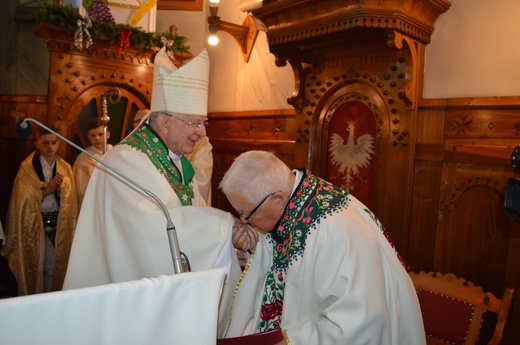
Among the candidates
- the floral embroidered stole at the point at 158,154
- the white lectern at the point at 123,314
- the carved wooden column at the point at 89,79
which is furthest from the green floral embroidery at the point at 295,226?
the carved wooden column at the point at 89,79

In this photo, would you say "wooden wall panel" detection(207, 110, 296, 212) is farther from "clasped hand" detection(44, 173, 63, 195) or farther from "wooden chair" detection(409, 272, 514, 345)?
"wooden chair" detection(409, 272, 514, 345)

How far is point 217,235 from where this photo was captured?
2.17 m

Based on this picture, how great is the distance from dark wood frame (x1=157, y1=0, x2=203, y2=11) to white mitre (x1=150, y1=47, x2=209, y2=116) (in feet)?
14.2

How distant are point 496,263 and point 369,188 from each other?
118 centimetres

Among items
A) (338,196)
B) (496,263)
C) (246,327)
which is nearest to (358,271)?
(338,196)

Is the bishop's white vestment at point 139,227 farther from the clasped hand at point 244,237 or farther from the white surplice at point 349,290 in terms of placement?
the white surplice at point 349,290

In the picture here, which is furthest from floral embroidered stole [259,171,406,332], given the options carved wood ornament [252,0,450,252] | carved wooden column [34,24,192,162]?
carved wooden column [34,24,192,162]

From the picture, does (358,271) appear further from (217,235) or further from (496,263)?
(496,263)

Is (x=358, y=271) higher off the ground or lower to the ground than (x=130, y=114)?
lower

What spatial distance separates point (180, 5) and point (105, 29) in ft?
5.19

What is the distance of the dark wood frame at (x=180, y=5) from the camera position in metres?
6.84

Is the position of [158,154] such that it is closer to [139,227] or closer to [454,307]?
[139,227]

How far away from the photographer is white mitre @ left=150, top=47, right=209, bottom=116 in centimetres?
263

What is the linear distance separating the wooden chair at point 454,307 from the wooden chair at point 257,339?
1329 millimetres
